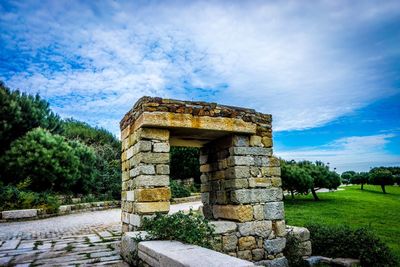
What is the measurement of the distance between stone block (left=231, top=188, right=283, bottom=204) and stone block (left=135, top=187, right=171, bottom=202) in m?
1.22

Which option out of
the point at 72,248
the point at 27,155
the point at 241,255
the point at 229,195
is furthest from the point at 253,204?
the point at 27,155

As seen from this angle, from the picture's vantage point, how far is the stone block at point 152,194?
15.0 feet

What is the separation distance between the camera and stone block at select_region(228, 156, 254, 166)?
5275 millimetres

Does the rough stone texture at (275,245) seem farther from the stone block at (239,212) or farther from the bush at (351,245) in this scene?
the bush at (351,245)

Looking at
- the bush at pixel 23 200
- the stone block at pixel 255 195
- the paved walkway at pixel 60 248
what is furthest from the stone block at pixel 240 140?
the bush at pixel 23 200

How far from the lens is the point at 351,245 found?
6.37 metres

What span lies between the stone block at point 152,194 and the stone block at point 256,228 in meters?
1.39

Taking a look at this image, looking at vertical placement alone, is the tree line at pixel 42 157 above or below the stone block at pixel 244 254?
above

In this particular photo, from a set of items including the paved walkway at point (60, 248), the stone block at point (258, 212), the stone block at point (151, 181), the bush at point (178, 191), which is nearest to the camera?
the paved walkway at point (60, 248)

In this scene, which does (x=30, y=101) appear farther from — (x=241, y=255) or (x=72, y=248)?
(x=241, y=255)

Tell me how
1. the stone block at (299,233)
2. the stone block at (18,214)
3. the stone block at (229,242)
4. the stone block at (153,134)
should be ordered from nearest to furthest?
the stone block at (153,134)
the stone block at (229,242)
the stone block at (299,233)
the stone block at (18,214)

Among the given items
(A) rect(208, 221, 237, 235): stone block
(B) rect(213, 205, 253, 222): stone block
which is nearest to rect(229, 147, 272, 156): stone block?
(B) rect(213, 205, 253, 222): stone block

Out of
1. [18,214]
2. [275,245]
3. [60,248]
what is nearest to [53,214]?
[18,214]

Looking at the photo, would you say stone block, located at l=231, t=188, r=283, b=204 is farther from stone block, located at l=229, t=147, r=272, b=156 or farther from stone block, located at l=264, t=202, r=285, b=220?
stone block, located at l=229, t=147, r=272, b=156
